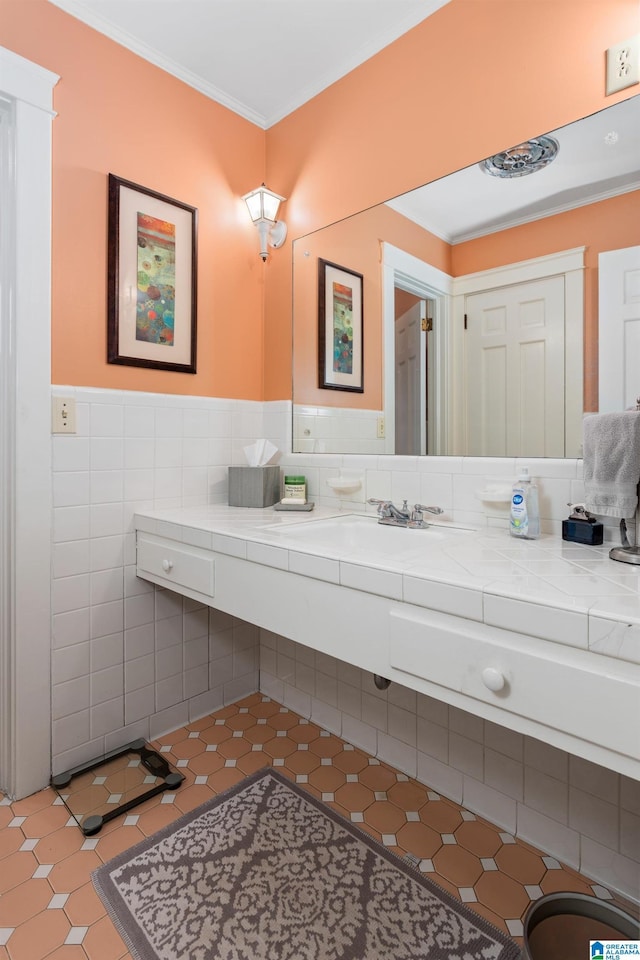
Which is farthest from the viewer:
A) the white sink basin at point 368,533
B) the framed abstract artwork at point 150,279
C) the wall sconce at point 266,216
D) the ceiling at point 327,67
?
the wall sconce at point 266,216

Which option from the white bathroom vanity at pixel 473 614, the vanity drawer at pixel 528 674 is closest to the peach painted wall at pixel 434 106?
the white bathroom vanity at pixel 473 614

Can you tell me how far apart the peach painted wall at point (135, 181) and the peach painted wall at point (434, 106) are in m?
0.14

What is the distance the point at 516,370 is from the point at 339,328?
0.74 metres

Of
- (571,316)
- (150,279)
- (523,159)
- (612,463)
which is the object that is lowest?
(612,463)

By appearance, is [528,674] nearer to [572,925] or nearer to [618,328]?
[572,925]

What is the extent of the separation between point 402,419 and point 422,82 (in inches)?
43.0

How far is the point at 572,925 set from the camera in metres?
1.03

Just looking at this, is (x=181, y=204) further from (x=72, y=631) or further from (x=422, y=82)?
(x=72, y=631)

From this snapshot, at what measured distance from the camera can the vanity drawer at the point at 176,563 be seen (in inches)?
56.2

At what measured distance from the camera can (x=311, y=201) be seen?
199 cm

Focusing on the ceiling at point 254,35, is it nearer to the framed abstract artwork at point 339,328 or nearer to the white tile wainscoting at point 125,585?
the framed abstract artwork at point 339,328

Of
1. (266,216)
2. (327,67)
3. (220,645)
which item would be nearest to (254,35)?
(327,67)

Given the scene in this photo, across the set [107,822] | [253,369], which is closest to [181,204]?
[253,369]

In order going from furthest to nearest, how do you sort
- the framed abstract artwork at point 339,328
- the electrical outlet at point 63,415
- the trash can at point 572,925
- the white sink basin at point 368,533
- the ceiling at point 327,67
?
the framed abstract artwork at point 339,328 < the electrical outlet at point 63,415 < the white sink basin at point 368,533 < the ceiling at point 327,67 < the trash can at point 572,925
